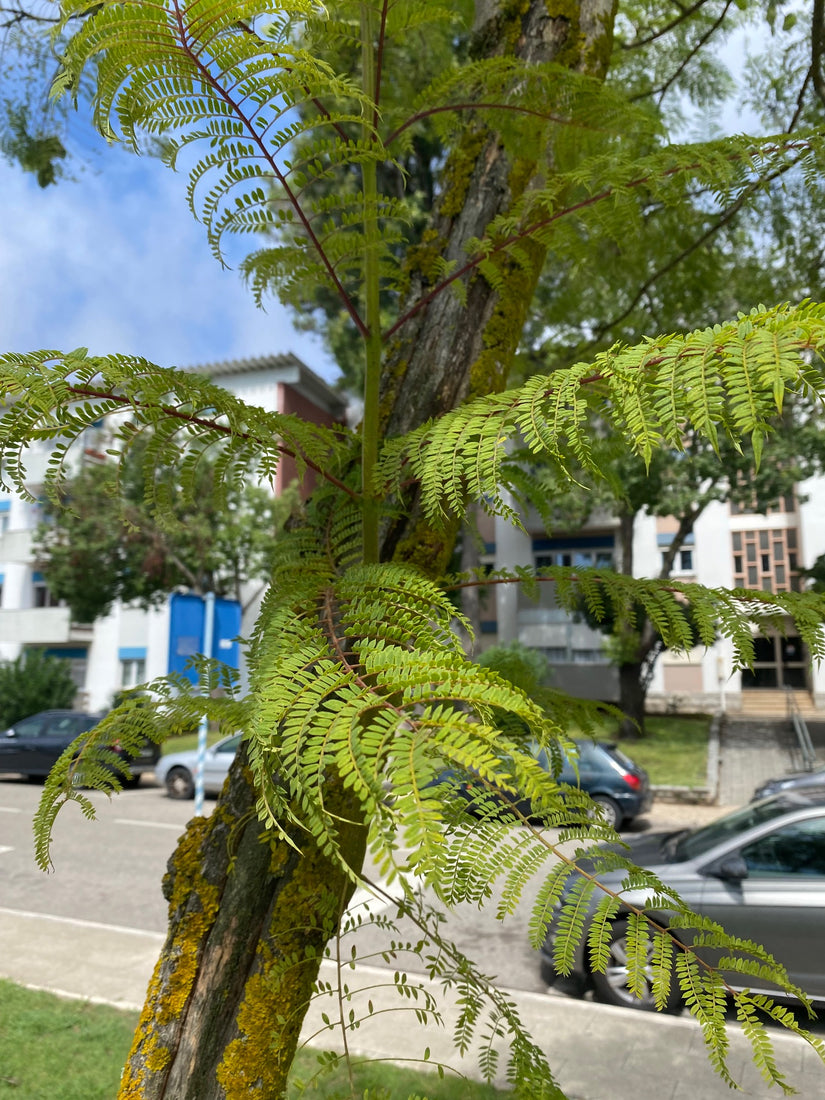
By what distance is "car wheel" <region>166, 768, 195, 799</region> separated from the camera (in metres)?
14.9

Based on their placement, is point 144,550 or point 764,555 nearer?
point 144,550

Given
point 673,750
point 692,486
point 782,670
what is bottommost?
point 673,750

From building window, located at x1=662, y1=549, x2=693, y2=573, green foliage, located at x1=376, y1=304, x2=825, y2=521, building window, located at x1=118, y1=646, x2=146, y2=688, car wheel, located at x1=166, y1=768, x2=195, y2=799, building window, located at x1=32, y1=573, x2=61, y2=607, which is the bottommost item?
car wheel, located at x1=166, y1=768, x2=195, y2=799

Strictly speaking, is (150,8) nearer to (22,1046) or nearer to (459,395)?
(459,395)

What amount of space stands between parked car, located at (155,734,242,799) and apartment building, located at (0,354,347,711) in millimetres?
9518

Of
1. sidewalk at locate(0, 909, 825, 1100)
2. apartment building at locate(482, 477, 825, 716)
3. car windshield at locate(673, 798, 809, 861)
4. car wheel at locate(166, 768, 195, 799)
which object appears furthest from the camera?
apartment building at locate(482, 477, 825, 716)

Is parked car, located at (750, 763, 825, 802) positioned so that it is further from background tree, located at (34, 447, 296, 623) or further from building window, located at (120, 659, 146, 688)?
building window, located at (120, 659, 146, 688)

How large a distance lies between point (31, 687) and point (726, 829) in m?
22.4

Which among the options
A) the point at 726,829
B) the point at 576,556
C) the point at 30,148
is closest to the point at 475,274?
the point at 30,148

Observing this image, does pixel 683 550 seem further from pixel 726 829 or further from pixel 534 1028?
pixel 534 1028

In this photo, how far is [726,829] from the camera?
661cm

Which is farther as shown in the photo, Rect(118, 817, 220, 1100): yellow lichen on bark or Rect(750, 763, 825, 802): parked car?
Rect(750, 763, 825, 802): parked car

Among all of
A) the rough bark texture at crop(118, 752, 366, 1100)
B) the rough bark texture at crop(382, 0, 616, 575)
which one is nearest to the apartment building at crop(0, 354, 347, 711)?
the rough bark texture at crop(382, 0, 616, 575)

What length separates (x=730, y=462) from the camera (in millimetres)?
16672
